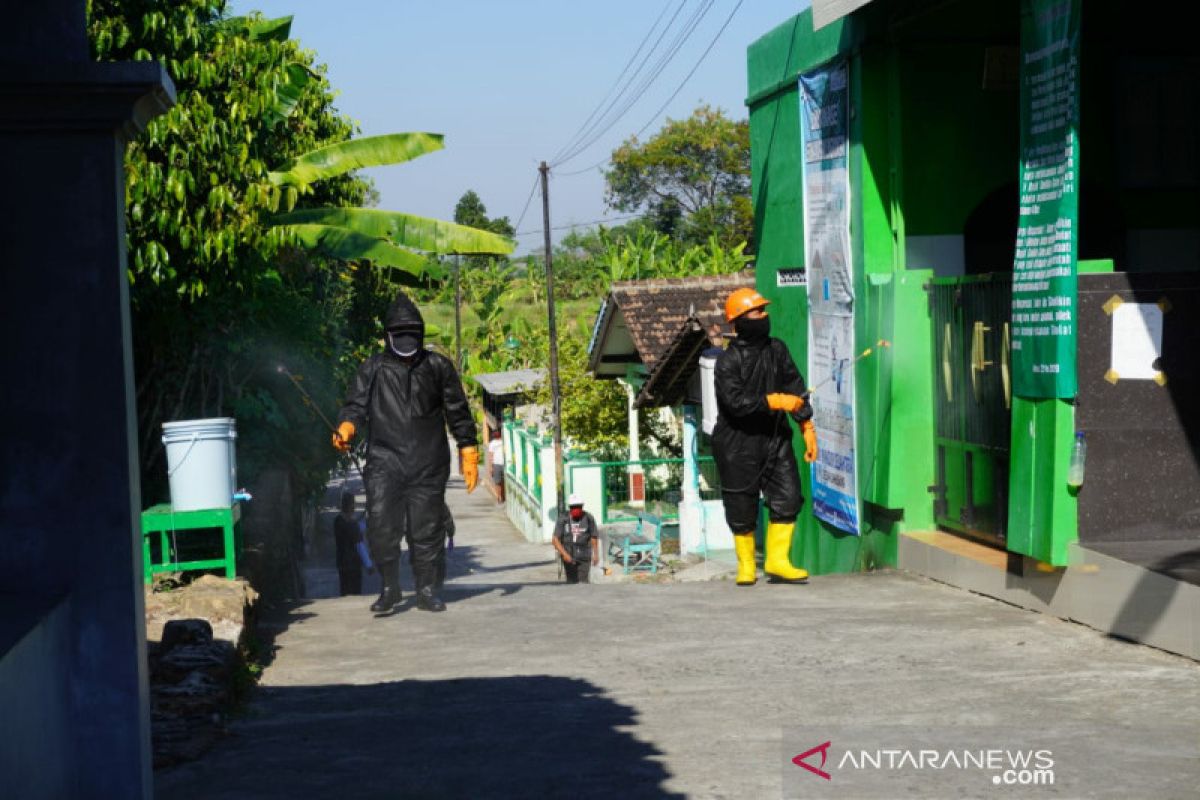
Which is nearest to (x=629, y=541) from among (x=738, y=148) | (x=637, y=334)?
(x=637, y=334)

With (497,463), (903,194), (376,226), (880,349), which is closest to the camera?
(880,349)

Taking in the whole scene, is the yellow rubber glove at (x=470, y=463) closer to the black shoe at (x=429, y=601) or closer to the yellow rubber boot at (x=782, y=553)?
the black shoe at (x=429, y=601)

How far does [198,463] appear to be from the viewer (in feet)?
35.7

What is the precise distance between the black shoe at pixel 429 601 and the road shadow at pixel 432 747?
2.89 meters

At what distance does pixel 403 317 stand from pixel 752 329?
2.50 m

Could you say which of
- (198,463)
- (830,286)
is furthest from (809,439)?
(198,463)

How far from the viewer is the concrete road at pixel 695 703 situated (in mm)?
5930

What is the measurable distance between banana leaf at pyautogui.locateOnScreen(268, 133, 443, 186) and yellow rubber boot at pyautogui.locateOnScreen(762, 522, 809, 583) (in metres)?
9.29

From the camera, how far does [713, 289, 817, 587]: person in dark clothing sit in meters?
11.5

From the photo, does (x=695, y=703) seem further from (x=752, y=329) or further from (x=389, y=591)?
(x=752, y=329)

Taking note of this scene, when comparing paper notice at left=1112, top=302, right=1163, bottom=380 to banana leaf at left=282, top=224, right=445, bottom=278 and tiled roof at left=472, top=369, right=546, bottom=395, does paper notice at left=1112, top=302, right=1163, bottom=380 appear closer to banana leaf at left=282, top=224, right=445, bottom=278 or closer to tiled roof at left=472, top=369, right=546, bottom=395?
banana leaf at left=282, top=224, right=445, bottom=278

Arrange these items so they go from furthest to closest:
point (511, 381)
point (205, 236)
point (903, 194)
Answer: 1. point (511, 381)
2. point (205, 236)
3. point (903, 194)

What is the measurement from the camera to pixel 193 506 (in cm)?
1094

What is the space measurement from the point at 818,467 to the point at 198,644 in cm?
744
